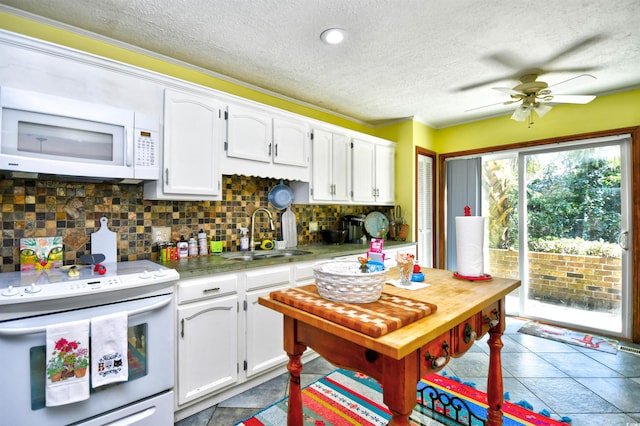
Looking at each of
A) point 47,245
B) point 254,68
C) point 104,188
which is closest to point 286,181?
point 254,68

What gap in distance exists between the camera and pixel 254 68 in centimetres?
266

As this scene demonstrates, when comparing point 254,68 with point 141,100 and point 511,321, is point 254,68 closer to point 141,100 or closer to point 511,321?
point 141,100

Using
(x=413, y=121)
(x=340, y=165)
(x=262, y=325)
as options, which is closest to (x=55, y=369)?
(x=262, y=325)

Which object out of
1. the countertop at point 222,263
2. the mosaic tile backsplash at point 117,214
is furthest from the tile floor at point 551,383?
the mosaic tile backsplash at point 117,214

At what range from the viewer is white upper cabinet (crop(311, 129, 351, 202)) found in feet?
10.4

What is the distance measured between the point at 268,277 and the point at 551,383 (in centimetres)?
234

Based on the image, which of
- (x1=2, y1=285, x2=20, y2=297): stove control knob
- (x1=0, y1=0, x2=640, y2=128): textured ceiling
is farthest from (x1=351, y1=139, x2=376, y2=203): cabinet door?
(x1=2, y1=285, x2=20, y2=297): stove control knob

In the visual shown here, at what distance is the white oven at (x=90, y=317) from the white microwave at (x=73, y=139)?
Result: 23.7 inches

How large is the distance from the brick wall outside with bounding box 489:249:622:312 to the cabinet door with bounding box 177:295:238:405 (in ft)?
11.6

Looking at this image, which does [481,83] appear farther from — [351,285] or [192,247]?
[192,247]

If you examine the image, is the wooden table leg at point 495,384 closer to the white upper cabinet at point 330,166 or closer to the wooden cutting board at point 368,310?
the wooden cutting board at point 368,310

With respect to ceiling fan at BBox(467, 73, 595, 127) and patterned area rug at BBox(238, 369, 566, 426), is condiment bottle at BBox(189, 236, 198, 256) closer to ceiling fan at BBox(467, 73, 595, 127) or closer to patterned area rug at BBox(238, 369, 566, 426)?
patterned area rug at BBox(238, 369, 566, 426)

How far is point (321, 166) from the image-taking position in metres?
3.24

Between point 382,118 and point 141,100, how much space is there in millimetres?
2964
